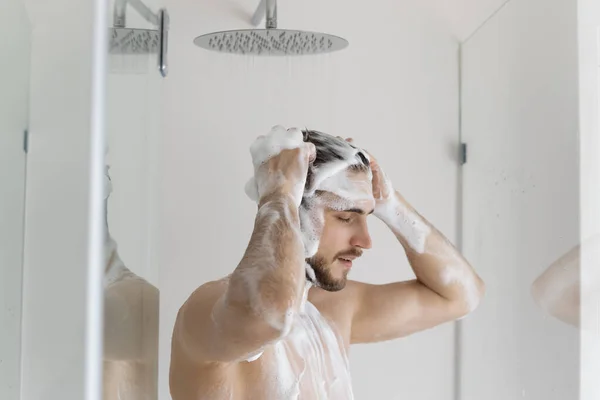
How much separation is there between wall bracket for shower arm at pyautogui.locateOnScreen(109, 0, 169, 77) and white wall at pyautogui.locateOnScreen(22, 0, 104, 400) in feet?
0.28

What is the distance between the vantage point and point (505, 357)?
4.60ft

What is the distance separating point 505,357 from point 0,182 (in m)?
1.10

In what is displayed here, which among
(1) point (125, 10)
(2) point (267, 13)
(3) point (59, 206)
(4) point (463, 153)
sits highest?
(2) point (267, 13)

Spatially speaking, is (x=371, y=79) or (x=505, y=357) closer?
(x=505, y=357)

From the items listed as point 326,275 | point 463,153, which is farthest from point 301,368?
point 463,153

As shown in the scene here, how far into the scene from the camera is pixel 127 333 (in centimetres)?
87

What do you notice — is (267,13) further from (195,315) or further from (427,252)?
(195,315)

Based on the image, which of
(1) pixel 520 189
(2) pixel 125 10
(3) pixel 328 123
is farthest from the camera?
(3) pixel 328 123

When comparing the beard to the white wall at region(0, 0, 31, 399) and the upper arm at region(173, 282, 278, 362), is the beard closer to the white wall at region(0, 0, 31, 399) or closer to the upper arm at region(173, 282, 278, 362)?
the upper arm at region(173, 282, 278, 362)

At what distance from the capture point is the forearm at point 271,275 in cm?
76

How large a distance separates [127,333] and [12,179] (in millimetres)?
317

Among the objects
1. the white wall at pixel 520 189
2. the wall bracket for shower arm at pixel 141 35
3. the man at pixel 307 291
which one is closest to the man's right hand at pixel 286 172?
→ the man at pixel 307 291

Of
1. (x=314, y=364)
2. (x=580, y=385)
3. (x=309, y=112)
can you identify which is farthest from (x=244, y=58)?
(x=580, y=385)

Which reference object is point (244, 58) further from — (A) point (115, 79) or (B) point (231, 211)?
(A) point (115, 79)
